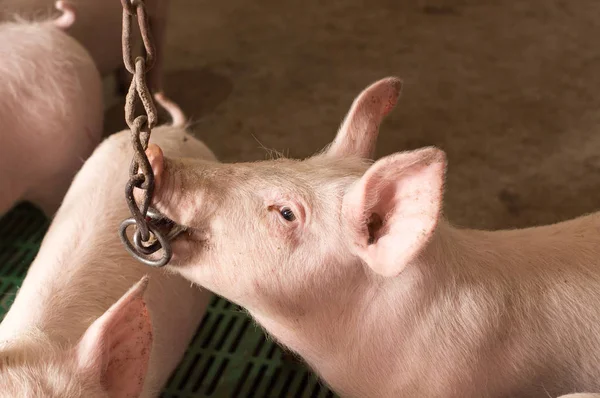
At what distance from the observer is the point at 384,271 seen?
140cm

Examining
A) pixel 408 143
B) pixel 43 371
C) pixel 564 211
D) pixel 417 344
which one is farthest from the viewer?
pixel 408 143

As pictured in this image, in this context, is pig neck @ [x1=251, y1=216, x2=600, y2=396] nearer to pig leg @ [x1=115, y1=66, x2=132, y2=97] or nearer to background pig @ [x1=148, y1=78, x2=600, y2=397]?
background pig @ [x1=148, y1=78, x2=600, y2=397]

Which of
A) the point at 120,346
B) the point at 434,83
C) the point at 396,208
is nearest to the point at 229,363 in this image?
the point at 120,346

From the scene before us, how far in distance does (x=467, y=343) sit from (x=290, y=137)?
6.63 feet

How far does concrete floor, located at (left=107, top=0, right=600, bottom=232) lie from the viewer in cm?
319

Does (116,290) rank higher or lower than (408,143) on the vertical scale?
higher

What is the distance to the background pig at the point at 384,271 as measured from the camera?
54.2 inches

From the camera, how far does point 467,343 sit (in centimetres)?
160

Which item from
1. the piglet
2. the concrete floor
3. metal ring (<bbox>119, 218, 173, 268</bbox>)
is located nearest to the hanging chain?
metal ring (<bbox>119, 218, 173, 268</bbox>)

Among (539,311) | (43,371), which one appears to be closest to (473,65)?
(539,311)

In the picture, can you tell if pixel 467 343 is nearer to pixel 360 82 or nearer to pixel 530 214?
pixel 530 214

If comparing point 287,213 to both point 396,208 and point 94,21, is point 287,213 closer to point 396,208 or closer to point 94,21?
point 396,208

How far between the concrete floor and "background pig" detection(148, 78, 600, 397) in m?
1.24

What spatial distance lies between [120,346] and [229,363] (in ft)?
2.90
